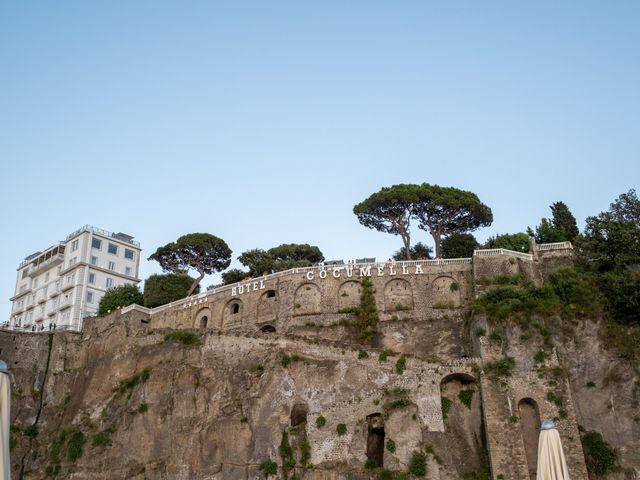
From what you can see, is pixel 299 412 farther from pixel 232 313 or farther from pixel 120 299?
pixel 120 299

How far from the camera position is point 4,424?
15711mm

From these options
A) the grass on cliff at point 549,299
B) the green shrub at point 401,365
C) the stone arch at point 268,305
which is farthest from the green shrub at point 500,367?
the stone arch at point 268,305

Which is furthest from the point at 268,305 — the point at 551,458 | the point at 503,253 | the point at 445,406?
the point at 551,458

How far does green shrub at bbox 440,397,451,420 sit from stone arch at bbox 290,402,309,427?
24.0 feet

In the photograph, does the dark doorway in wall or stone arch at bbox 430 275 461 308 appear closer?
the dark doorway in wall

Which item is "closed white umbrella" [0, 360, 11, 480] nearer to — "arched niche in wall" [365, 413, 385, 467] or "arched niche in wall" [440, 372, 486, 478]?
"arched niche in wall" [365, 413, 385, 467]

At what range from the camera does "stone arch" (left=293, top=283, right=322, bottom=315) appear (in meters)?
49.1

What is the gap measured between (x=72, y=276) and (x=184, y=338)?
110 ft

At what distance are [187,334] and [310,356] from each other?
9060mm

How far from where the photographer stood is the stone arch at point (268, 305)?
50294 millimetres

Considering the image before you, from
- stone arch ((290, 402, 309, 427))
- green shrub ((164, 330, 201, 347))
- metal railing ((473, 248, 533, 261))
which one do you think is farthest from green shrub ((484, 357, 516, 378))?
green shrub ((164, 330, 201, 347))

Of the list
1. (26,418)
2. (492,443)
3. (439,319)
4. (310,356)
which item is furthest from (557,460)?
(26,418)

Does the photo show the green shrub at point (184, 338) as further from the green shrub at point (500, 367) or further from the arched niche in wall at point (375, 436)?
the green shrub at point (500, 367)

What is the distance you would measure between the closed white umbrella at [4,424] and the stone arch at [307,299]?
33.3 metres
